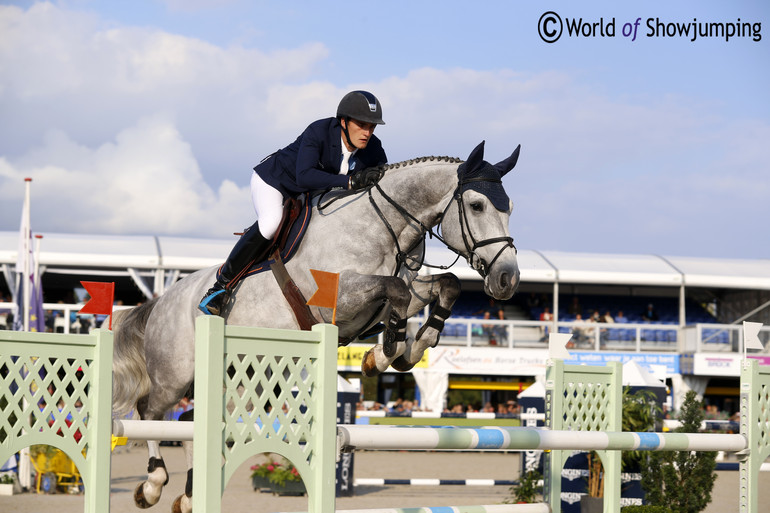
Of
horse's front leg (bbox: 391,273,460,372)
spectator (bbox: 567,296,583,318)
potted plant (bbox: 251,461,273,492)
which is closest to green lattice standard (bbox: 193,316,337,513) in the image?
horse's front leg (bbox: 391,273,460,372)

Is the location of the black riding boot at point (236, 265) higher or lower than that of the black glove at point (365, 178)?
lower

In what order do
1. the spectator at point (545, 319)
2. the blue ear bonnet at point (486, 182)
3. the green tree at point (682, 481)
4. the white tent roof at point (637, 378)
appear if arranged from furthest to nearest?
the spectator at point (545, 319) < the white tent roof at point (637, 378) < the green tree at point (682, 481) < the blue ear bonnet at point (486, 182)

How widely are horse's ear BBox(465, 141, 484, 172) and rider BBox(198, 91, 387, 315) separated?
412mm

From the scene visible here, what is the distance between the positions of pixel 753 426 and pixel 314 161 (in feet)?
→ 7.52

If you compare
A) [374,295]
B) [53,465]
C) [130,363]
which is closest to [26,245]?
[53,465]

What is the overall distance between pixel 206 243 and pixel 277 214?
54.5ft

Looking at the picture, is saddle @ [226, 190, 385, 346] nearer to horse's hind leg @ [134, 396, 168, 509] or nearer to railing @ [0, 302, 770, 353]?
horse's hind leg @ [134, 396, 168, 509]

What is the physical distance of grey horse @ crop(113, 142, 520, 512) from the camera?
3.46 m

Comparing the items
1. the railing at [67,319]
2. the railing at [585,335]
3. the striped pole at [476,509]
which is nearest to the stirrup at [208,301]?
the striped pole at [476,509]

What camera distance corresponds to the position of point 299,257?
3.71 metres

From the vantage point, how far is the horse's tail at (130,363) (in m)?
4.37

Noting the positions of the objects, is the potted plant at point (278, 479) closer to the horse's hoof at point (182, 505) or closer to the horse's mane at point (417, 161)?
the horse's hoof at point (182, 505)

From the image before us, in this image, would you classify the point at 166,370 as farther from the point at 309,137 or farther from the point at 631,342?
the point at 631,342

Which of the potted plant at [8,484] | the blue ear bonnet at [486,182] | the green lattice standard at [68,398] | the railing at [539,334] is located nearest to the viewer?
the green lattice standard at [68,398]
